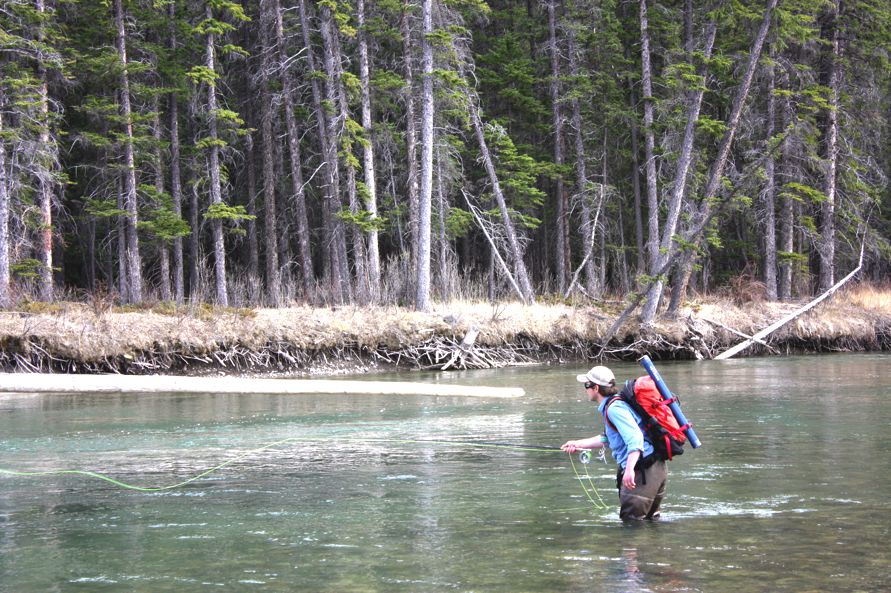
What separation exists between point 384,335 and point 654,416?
15883 millimetres

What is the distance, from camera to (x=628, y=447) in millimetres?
7164

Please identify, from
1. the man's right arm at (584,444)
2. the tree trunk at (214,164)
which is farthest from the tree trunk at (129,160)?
the man's right arm at (584,444)

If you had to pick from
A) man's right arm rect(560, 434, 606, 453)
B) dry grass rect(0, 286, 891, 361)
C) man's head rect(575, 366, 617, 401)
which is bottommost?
man's right arm rect(560, 434, 606, 453)

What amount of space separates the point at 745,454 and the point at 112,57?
21611mm

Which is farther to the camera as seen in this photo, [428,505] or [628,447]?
[428,505]

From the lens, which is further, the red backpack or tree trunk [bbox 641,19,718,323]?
tree trunk [bbox 641,19,718,323]

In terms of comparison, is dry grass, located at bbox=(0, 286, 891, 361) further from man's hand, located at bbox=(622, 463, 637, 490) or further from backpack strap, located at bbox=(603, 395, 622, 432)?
man's hand, located at bbox=(622, 463, 637, 490)

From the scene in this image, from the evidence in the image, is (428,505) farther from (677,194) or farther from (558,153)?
(558,153)

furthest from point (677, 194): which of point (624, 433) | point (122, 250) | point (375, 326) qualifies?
point (624, 433)

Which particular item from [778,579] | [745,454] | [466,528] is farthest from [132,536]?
[745,454]

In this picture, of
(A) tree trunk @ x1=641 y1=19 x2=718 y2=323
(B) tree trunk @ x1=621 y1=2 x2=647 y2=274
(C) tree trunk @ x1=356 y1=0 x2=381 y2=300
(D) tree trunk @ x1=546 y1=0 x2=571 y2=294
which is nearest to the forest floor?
(A) tree trunk @ x1=641 y1=19 x2=718 y2=323

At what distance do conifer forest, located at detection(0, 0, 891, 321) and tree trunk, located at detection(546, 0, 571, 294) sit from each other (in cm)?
17

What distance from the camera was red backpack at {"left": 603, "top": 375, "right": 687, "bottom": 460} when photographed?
7.24 meters

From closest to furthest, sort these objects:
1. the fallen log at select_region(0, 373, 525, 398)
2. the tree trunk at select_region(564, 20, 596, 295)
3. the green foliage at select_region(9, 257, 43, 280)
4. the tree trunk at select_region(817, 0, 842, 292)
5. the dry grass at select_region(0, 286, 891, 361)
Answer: the fallen log at select_region(0, 373, 525, 398), the dry grass at select_region(0, 286, 891, 361), the green foliage at select_region(9, 257, 43, 280), the tree trunk at select_region(817, 0, 842, 292), the tree trunk at select_region(564, 20, 596, 295)
